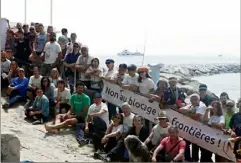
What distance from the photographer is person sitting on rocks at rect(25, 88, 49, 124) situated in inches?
420

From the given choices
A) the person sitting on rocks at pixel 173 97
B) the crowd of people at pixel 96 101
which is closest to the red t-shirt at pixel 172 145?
the crowd of people at pixel 96 101

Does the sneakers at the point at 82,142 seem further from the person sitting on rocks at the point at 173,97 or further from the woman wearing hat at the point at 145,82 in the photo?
the person sitting on rocks at the point at 173,97

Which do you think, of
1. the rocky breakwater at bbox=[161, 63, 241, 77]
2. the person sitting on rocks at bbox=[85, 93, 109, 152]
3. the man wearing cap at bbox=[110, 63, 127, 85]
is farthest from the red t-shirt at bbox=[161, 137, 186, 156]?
the rocky breakwater at bbox=[161, 63, 241, 77]

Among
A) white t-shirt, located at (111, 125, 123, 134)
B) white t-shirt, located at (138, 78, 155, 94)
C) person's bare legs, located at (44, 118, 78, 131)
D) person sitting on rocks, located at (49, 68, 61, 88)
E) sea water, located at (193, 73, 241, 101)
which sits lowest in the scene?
sea water, located at (193, 73, 241, 101)

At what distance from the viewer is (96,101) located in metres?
9.70

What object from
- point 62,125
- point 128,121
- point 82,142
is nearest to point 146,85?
point 128,121

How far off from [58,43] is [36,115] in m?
2.63

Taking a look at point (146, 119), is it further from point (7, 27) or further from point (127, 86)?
point (7, 27)

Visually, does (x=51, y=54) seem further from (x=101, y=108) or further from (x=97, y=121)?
(x=97, y=121)

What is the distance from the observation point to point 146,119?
31.8 ft

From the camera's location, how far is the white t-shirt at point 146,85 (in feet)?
31.1

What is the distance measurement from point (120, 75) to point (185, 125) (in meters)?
2.17

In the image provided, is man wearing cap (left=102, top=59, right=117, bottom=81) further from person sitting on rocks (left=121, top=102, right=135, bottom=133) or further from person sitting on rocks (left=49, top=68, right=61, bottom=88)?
person sitting on rocks (left=121, top=102, right=135, bottom=133)

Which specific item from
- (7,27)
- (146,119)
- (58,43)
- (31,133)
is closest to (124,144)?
(146,119)
